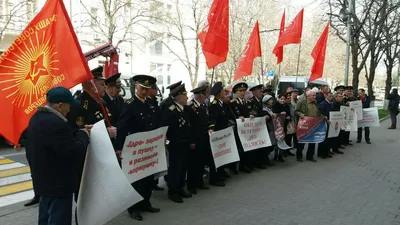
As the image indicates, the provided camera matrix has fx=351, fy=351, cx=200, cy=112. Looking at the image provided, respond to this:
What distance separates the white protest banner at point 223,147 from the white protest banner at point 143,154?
52.8 inches

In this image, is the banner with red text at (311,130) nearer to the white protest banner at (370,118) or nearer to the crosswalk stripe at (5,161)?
the white protest banner at (370,118)

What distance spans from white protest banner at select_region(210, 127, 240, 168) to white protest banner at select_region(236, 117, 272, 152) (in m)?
0.42

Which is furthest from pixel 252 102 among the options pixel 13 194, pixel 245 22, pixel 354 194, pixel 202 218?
pixel 245 22

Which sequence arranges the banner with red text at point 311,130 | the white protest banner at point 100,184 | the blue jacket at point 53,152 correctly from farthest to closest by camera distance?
the banner with red text at point 311,130 < the white protest banner at point 100,184 < the blue jacket at point 53,152

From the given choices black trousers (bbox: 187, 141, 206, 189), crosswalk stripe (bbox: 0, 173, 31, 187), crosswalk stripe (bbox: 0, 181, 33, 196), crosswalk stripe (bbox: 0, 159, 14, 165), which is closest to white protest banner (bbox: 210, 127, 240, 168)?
black trousers (bbox: 187, 141, 206, 189)

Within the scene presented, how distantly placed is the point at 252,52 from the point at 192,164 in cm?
453

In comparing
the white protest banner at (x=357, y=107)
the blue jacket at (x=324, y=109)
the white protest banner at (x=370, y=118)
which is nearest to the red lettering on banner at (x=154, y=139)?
the blue jacket at (x=324, y=109)

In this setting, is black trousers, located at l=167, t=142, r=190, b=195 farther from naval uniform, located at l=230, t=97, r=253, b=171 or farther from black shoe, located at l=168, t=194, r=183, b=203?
naval uniform, located at l=230, t=97, r=253, b=171

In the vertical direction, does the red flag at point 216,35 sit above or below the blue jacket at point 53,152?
above

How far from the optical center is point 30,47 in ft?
11.8

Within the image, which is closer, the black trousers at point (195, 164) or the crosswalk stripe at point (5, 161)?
the black trousers at point (195, 164)

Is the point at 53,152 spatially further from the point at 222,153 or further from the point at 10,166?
the point at 10,166

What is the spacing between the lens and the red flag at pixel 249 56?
923 cm

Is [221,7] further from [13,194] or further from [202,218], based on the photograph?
[13,194]
